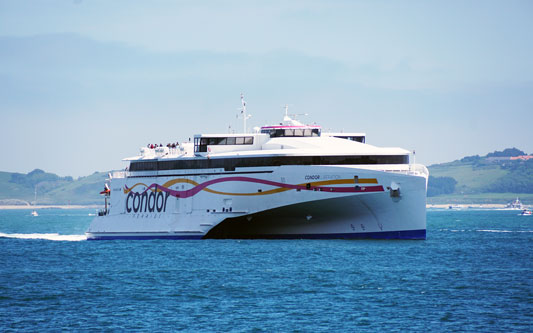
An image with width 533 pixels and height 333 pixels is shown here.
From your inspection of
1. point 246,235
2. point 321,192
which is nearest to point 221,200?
point 246,235

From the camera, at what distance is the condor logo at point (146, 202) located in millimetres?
64750

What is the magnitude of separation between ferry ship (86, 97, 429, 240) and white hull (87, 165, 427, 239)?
0.20 ft

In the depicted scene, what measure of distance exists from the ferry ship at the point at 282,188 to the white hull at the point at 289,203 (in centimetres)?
6

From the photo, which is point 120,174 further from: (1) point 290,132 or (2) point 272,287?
(2) point 272,287

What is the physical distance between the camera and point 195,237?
6178 centimetres

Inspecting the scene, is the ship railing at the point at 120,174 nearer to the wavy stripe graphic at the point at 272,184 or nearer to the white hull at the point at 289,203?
the white hull at the point at 289,203

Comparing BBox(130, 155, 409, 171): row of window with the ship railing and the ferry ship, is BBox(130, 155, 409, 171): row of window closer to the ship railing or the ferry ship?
the ferry ship

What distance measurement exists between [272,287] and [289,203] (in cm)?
1767

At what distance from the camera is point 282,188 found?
2211 inches

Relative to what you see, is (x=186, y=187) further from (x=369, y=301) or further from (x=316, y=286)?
(x=369, y=301)

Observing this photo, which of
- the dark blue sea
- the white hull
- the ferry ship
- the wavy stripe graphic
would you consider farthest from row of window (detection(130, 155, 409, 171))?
the dark blue sea

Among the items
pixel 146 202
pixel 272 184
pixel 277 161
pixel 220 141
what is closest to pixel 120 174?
pixel 146 202

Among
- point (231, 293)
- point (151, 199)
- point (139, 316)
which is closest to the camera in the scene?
point (139, 316)

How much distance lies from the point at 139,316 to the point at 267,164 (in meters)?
26.0
